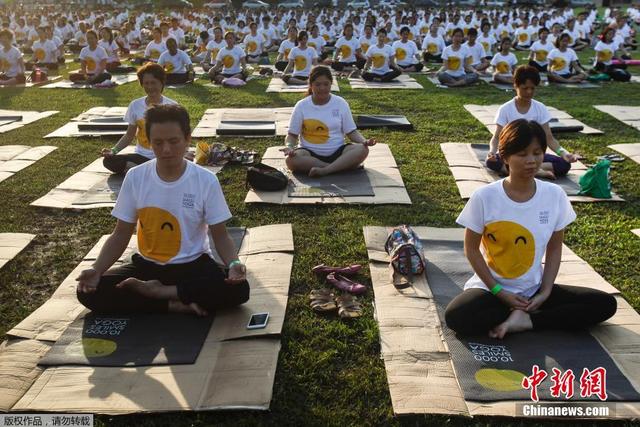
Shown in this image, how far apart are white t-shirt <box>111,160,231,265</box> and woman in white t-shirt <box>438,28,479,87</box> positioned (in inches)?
402

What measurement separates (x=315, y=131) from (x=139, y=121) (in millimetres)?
1943

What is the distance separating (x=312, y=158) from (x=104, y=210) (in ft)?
7.48

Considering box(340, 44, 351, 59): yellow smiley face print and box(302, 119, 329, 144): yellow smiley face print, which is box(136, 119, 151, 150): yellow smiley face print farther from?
box(340, 44, 351, 59): yellow smiley face print

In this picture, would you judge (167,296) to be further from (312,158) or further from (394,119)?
(394,119)

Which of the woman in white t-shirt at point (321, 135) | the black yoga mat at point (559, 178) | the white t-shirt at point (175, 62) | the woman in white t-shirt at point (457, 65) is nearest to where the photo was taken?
the black yoga mat at point (559, 178)

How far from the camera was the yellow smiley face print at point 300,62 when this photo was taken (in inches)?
534

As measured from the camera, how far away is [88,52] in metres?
13.5

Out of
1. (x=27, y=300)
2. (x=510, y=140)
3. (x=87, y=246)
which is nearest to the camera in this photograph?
(x=510, y=140)

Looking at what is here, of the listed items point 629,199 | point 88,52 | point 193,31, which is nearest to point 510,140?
point 629,199

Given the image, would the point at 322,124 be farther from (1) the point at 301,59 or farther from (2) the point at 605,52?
(2) the point at 605,52

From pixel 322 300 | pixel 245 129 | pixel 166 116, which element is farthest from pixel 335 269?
pixel 245 129

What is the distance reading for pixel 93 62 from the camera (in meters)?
13.6

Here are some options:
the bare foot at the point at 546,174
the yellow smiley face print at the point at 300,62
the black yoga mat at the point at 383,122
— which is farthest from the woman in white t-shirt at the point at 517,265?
the yellow smiley face print at the point at 300,62

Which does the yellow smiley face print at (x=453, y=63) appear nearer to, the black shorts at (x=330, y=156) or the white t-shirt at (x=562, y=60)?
the white t-shirt at (x=562, y=60)
